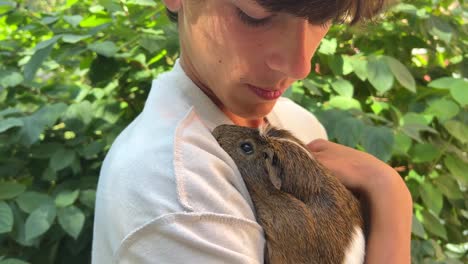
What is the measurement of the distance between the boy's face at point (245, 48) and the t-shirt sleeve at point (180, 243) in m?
0.24

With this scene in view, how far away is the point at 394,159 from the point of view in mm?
1747

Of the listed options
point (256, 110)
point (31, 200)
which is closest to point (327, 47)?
point (256, 110)

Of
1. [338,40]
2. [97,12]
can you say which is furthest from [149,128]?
[338,40]

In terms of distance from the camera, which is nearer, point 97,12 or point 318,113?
point 318,113

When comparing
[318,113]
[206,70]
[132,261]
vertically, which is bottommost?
[318,113]

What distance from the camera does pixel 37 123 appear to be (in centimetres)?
134

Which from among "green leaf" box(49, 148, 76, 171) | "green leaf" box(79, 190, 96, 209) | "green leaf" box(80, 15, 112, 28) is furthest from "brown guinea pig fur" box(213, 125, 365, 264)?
"green leaf" box(80, 15, 112, 28)

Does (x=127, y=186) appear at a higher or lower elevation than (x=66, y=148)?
higher

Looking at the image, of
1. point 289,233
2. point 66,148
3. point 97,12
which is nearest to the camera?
point 289,233

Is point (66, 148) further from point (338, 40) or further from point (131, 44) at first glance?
point (338, 40)

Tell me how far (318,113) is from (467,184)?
581 mm

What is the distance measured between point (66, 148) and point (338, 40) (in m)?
1.00

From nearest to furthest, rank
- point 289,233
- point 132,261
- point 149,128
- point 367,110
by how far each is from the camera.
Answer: point 132,261 → point 149,128 → point 289,233 → point 367,110

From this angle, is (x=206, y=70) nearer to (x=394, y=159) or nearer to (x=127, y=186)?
(x=127, y=186)
